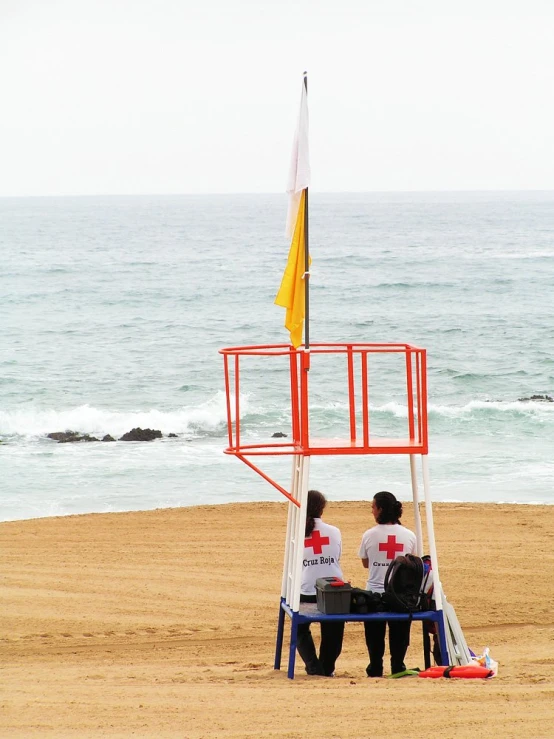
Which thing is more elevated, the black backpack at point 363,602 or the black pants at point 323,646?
the black backpack at point 363,602

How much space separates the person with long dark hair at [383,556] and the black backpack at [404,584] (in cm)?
24

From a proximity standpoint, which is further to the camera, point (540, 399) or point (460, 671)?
point (540, 399)

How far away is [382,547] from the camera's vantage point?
25.0 feet

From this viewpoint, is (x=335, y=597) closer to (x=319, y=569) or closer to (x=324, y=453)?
(x=319, y=569)

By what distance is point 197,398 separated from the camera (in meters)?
28.8

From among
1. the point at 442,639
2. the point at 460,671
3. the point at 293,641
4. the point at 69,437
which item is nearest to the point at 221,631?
the point at 293,641

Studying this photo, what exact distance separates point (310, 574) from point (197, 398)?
2117 centimetres

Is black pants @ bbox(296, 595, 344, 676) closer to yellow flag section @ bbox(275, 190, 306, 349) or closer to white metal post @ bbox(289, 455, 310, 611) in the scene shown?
white metal post @ bbox(289, 455, 310, 611)

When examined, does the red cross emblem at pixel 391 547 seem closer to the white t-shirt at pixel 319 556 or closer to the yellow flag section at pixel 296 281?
the white t-shirt at pixel 319 556

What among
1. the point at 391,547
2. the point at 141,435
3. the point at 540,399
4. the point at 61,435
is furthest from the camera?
the point at 540,399

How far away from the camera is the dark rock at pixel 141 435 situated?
2300 centimetres

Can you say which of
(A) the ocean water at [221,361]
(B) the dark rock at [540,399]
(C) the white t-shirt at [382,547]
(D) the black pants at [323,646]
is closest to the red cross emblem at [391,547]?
(C) the white t-shirt at [382,547]

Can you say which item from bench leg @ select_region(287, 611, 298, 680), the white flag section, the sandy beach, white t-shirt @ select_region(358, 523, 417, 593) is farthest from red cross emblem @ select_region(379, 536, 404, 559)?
the white flag section

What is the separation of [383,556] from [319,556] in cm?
49
